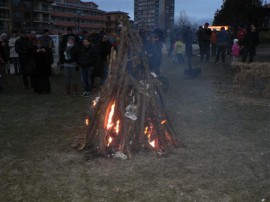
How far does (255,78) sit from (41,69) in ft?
25.1

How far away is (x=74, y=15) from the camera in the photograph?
346 ft

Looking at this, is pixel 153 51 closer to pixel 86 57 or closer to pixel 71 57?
pixel 86 57

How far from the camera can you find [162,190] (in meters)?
4.91

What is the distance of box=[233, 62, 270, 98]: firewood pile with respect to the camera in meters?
11.6

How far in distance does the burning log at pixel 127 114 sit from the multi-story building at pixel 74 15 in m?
89.6

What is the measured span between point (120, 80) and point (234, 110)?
15.1ft

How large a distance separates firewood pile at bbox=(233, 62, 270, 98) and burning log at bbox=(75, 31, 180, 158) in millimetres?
6233

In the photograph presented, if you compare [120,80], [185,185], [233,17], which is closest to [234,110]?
[120,80]

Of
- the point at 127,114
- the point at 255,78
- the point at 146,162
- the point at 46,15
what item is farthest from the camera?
the point at 46,15

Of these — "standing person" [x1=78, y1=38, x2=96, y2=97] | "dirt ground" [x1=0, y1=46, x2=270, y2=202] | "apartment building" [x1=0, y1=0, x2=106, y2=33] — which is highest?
"apartment building" [x1=0, y1=0, x2=106, y2=33]

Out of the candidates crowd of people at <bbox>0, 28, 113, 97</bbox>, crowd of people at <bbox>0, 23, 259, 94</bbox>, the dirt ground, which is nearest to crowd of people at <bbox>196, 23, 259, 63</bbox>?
crowd of people at <bbox>0, 23, 259, 94</bbox>

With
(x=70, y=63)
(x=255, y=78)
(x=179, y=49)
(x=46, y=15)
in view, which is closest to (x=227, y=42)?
(x=179, y=49)

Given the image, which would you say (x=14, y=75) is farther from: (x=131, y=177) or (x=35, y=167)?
(x=131, y=177)

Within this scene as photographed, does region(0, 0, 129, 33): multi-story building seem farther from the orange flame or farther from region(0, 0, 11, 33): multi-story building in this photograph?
the orange flame
